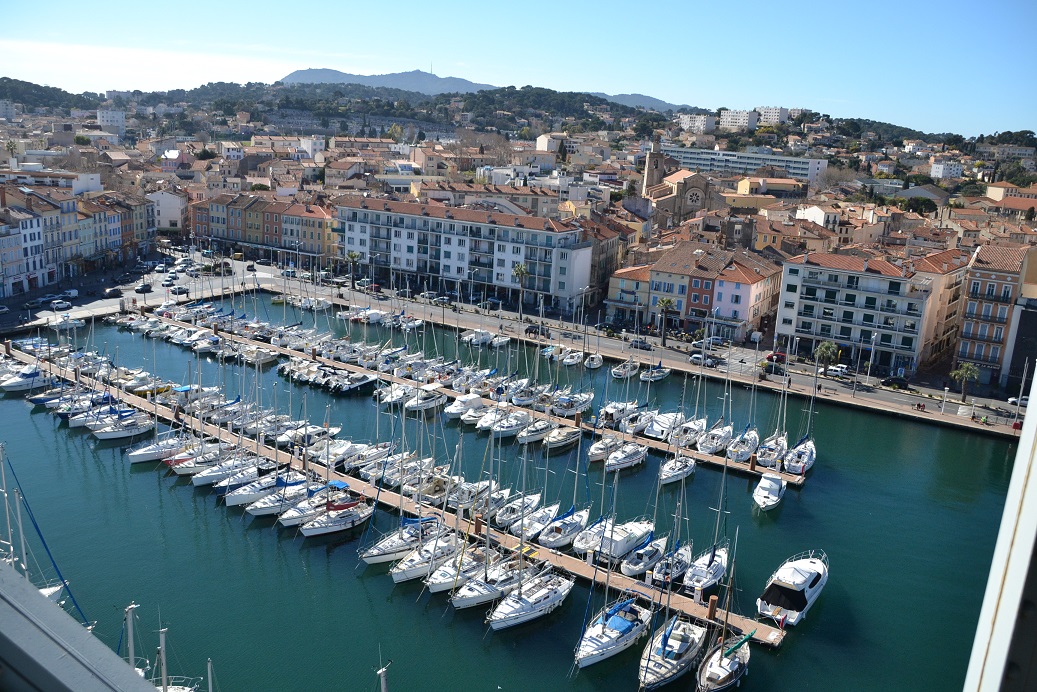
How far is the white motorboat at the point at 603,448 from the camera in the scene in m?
24.8

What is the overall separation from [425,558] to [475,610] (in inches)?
67.9

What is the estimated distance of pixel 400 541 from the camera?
18.8 m

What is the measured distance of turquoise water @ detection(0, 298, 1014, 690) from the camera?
1570cm

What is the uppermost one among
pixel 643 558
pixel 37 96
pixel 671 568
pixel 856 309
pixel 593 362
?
pixel 37 96

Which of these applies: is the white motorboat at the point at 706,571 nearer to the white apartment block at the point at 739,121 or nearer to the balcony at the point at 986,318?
the balcony at the point at 986,318

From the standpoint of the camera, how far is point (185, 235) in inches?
2152

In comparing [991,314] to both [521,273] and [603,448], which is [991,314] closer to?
[603,448]

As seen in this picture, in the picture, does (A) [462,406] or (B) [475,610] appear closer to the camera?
(B) [475,610]

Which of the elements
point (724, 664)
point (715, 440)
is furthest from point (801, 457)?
point (724, 664)

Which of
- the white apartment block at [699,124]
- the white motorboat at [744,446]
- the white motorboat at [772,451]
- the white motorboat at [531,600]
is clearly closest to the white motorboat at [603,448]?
the white motorboat at [744,446]

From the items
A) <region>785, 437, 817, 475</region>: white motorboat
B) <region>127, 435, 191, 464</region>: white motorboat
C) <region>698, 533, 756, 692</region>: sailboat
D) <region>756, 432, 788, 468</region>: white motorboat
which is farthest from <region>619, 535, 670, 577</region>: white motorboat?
<region>127, 435, 191, 464</region>: white motorboat

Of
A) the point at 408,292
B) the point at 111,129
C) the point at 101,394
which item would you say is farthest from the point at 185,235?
the point at 111,129

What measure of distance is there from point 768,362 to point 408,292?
1815cm

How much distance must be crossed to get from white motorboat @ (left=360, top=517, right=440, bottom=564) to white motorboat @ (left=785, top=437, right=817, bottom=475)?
1101 cm
